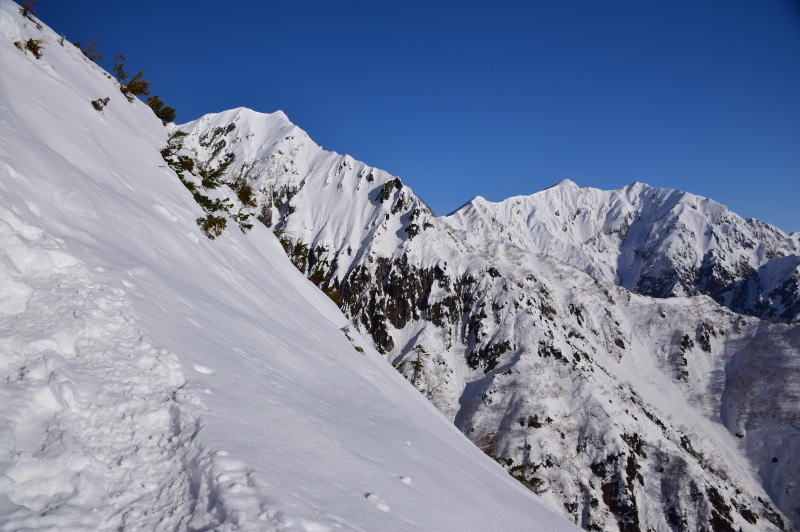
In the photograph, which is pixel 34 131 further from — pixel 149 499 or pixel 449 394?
A: pixel 449 394

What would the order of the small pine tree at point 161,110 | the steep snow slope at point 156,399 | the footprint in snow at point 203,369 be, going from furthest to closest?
the small pine tree at point 161,110 → the footprint in snow at point 203,369 → the steep snow slope at point 156,399

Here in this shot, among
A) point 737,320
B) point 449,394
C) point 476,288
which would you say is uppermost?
point 737,320

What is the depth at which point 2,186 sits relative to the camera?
5.15m

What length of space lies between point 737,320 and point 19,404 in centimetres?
15348

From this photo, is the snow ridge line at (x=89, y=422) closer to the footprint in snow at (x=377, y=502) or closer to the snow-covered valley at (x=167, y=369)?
the snow-covered valley at (x=167, y=369)

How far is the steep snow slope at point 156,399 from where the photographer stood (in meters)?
3.20

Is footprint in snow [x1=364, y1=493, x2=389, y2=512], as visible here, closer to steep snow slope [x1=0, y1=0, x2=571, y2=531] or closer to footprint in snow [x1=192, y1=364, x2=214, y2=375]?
steep snow slope [x1=0, y1=0, x2=571, y2=531]

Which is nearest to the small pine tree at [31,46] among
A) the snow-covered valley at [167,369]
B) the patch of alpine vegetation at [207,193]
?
the snow-covered valley at [167,369]

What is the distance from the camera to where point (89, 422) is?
11.8ft

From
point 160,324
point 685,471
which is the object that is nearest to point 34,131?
point 160,324

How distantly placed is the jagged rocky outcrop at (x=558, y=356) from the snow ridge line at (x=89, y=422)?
43.2 m

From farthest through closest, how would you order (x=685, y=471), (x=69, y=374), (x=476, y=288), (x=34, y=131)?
(x=476, y=288) < (x=685, y=471) < (x=34, y=131) < (x=69, y=374)

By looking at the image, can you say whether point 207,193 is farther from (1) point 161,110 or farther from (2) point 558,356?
(2) point 558,356

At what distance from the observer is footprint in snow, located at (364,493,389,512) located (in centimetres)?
428
